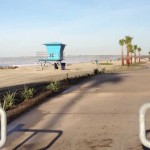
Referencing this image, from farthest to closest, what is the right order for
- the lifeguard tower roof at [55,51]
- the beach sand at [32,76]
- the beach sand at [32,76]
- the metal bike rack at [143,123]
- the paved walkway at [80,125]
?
the lifeguard tower roof at [55,51] < the beach sand at [32,76] < the beach sand at [32,76] < the paved walkway at [80,125] < the metal bike rack at [143,123]

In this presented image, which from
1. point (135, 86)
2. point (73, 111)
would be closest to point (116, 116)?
point (73, 111)

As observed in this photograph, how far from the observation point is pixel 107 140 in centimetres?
726

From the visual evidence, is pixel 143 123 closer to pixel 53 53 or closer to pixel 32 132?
pixel 32 132

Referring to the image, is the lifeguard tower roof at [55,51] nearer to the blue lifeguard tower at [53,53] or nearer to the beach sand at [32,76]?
the blue lifeguard tower at [53,53]

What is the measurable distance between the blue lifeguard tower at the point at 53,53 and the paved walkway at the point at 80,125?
31.0 metres

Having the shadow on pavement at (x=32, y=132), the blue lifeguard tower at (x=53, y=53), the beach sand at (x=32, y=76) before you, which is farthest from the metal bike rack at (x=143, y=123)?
the blue lifeguard tower at (x=53, y=53)

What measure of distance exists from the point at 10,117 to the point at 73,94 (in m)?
5.01

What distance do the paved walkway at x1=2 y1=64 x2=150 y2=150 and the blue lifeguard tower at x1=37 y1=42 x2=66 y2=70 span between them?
31.0 m

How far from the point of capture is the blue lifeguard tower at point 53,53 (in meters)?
44.4

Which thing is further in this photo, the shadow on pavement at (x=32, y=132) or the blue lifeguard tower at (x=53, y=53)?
the blue lifeguard tower at (x=53, y=53)

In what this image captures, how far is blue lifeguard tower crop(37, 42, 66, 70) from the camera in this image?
44438mm

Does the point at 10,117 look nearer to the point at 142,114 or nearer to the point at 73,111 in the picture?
the point at 73,111

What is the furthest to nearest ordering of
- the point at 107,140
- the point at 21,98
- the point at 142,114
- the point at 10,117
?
1. the point at 21,98
2. the point at 10,117
3. the point at 107,140
4. the point at 142,114

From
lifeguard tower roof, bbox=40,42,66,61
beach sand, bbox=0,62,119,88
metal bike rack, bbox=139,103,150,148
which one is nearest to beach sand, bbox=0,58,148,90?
beach sand, bbox=0,62,119,88
